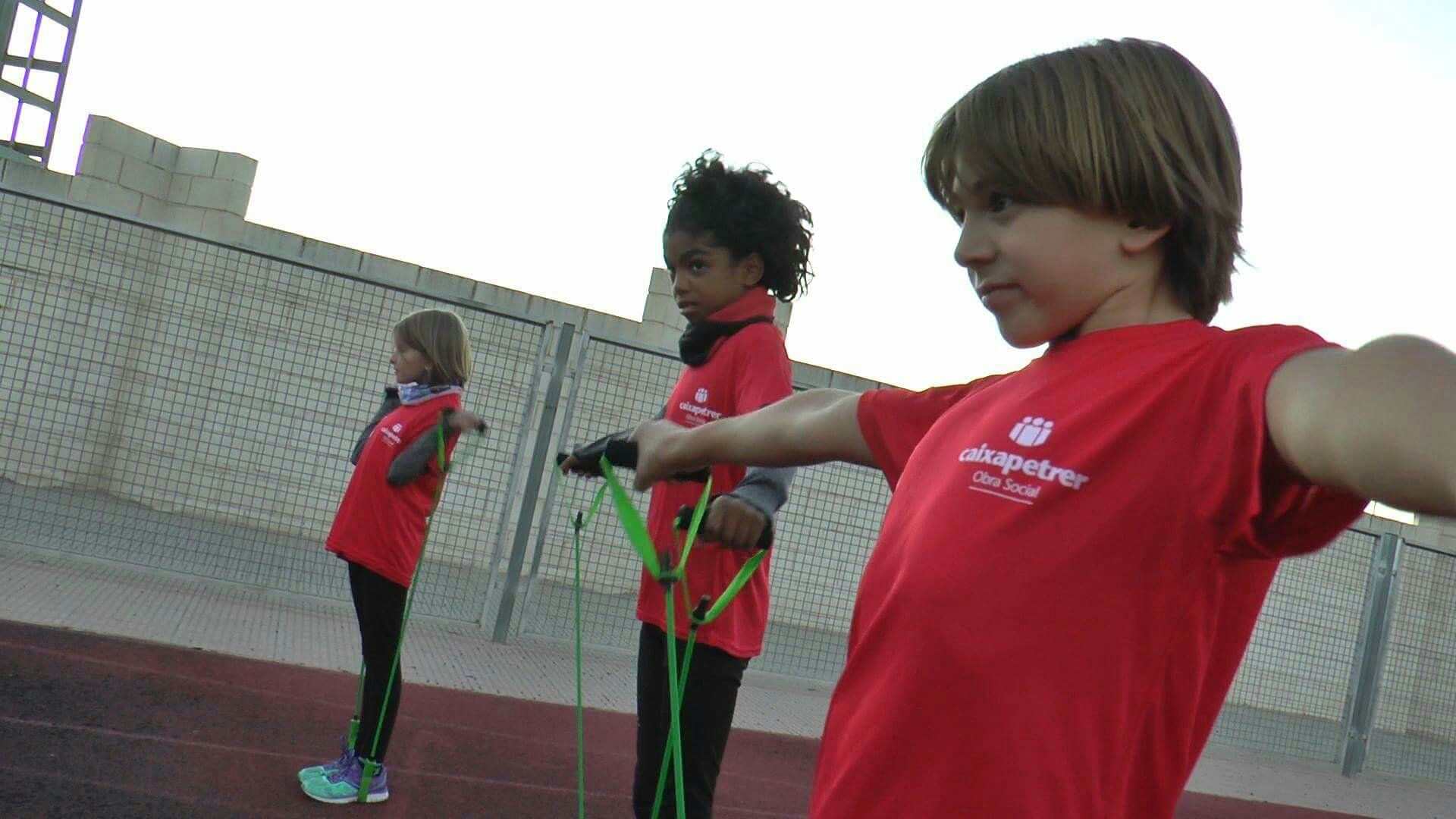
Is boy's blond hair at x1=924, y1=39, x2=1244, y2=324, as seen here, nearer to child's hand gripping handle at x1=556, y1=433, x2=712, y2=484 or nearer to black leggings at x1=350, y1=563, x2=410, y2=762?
child's hand gripping handle at x1=556, y1=433, x2=712, y2=484

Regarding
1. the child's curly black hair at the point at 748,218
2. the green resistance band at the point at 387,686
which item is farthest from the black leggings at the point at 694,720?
the green resistance band at the point at 387,686

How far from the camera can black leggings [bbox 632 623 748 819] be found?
291cm

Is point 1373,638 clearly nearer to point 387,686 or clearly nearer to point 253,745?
point 387,686

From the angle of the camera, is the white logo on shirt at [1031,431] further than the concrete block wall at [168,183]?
No

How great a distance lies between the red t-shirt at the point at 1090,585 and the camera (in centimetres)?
109

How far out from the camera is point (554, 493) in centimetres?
845

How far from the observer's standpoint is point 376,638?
4.17 m

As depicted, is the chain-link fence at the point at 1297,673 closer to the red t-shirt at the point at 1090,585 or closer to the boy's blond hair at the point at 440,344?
the boy's blond hair at the point at 440,344

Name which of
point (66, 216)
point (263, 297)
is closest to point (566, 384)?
point (263, 297)

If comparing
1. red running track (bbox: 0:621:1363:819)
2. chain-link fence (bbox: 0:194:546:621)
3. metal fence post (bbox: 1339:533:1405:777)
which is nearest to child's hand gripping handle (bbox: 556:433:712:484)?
red running track (bbox: 0:621:1363:819)

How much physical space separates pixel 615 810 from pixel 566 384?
382 centimetres

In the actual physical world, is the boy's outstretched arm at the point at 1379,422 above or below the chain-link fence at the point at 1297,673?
above

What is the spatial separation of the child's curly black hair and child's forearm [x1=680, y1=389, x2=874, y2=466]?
166cm

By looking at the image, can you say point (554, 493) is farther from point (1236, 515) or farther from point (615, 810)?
point (1236, 515)
